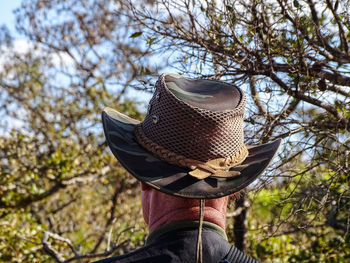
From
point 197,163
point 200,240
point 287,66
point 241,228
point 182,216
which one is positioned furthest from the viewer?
point 241,228

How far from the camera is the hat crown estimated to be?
1986mm

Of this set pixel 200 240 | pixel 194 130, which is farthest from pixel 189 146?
pixel 200 240

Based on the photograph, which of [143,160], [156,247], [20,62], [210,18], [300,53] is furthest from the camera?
[20,62]

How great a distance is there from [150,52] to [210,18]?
619mm

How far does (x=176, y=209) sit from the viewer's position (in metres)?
1.89

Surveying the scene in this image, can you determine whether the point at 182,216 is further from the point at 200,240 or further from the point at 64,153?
the point at 64,153

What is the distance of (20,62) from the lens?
10625mm

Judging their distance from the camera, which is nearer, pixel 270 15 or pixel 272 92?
pixel 272 92

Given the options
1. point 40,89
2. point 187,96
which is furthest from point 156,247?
point 40,89

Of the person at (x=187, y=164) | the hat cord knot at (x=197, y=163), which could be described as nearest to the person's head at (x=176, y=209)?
the person at (x=187, y=164)

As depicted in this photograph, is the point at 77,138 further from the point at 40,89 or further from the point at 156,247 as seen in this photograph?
the point at 156,247

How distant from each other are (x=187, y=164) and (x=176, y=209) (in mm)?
181

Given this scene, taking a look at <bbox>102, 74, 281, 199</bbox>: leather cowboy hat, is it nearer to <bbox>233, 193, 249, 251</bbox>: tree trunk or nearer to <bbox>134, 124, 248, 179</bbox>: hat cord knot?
<bbox>134, 124, 248, 179</bbox>: hat cord knot

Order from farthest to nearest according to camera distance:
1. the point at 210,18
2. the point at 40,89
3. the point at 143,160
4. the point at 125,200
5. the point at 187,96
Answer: the point at 40,89 < the point at 125,200 < the point at 210,18 < the point at 187,96 < the point at 143,160
